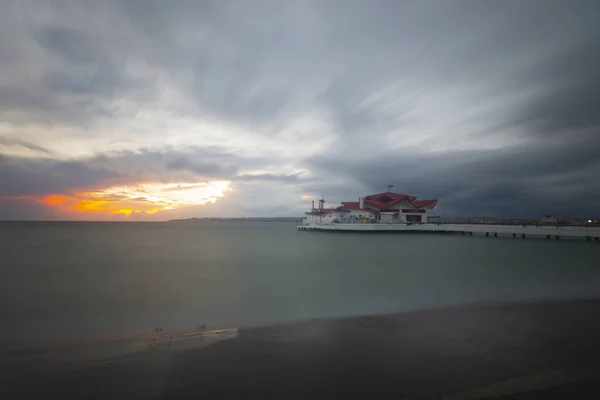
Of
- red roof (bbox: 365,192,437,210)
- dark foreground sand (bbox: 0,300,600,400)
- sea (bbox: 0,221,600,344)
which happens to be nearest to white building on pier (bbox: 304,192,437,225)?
red roof (bbox: 365,192,437,210)

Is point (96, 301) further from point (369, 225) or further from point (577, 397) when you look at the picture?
point (369, 225)

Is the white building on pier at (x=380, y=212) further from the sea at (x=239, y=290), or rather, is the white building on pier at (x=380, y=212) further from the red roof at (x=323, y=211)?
the sea at (x=239, y=290)

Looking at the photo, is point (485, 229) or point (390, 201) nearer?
point (485, 229)

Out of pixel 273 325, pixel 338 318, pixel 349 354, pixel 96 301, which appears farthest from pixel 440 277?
pixel 96 301

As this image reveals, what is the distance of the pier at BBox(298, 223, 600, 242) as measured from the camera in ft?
129

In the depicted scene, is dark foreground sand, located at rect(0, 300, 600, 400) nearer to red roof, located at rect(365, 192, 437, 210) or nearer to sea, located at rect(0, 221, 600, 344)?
sea, located at rect(0, 221, 600, 344)

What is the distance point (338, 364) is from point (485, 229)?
178 feet

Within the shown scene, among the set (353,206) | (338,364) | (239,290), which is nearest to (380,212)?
(353,206)

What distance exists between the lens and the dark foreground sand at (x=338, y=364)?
189 inches

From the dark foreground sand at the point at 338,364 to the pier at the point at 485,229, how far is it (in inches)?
1576

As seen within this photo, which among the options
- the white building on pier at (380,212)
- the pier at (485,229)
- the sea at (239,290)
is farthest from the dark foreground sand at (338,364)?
the white building on pier at (380,212)

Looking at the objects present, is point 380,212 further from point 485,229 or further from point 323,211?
point 485,229

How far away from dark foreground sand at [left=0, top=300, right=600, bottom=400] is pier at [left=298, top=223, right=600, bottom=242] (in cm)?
4004

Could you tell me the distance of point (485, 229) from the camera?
2037 inches
